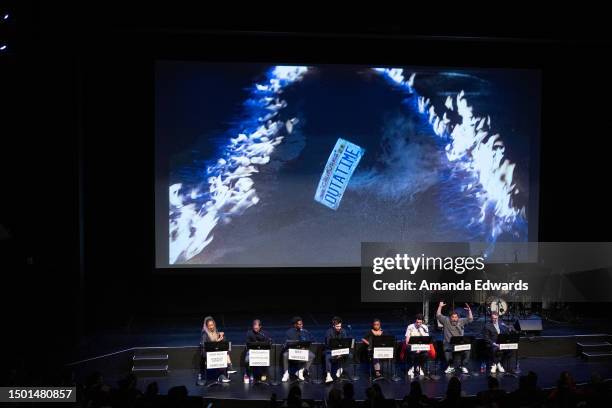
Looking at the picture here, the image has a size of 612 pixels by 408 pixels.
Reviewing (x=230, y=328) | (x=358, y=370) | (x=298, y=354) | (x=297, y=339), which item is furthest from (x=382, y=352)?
(x=230, y=328)

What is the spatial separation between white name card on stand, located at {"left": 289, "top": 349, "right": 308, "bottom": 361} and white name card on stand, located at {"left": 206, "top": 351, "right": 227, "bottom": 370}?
96 centimetres

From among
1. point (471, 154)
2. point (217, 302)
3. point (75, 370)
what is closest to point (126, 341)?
point (75, 370)

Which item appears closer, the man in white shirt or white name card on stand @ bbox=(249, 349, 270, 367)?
white name card on stand @ bbox=(249, 349, 270, 367)

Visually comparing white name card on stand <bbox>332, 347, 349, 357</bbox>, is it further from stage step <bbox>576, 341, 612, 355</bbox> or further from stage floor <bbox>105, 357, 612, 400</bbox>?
stage step <bbox>576, 341, 612, 355</bbox>

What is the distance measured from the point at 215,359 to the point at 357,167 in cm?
476

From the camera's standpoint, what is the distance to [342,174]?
39.3 ft

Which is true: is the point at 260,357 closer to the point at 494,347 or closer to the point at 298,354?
the point at 298,354

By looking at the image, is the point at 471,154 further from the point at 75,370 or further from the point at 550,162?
the point at 75,370

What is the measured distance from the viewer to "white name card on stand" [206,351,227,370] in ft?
29.1

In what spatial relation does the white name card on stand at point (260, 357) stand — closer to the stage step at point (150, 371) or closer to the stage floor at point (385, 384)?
the stage floor at point (385, 384)

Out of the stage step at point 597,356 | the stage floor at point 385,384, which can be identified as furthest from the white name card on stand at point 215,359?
the stage step at point 597,356

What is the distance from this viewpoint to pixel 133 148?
11773mm

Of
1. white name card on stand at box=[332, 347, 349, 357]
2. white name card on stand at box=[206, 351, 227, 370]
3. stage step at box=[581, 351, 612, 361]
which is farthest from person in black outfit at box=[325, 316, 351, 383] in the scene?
stage step at box=[581, 351, 612, 361]

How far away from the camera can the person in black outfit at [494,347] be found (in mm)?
9852
